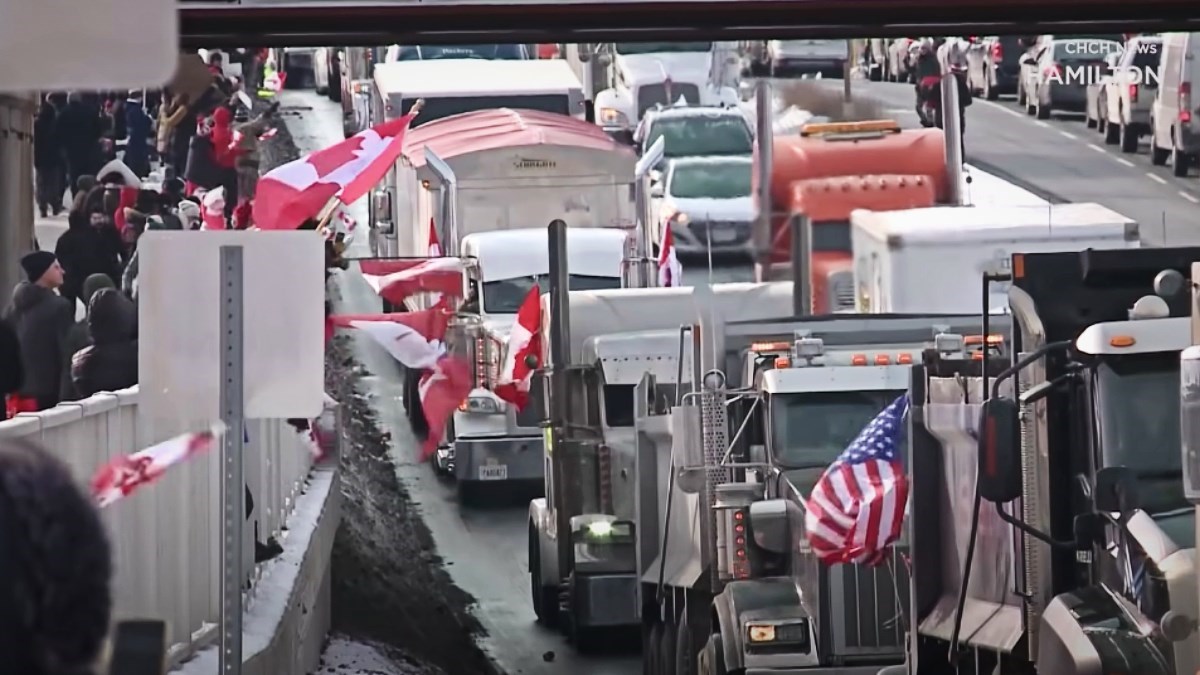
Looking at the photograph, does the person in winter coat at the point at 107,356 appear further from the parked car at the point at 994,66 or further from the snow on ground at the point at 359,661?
the parked car at the point at 994,66

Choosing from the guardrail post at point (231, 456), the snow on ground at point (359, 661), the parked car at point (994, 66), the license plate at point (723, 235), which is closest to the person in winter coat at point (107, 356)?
the snow on ground at point (359, 661)

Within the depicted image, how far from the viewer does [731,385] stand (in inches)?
552

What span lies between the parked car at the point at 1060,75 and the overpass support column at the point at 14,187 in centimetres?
2714

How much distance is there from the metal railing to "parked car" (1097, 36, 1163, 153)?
2563cm

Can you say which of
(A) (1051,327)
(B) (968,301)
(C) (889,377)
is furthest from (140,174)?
(A) (1051,327)

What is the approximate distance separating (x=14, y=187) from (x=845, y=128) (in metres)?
10.9

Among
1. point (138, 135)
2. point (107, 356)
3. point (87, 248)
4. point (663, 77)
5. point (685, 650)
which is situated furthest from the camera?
point (663, 77)

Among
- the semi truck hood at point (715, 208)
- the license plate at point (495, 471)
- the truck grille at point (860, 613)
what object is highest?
the semi truck hood at point (715, 208)

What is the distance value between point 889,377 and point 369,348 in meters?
16.4

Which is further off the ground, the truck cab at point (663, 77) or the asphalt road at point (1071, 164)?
the truck cab at point (663, 77)

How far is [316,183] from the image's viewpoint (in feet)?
37.0

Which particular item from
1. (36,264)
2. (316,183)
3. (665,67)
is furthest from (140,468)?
(665,67)

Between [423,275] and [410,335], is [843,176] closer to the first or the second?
[423,275]

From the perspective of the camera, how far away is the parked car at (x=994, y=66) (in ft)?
146
